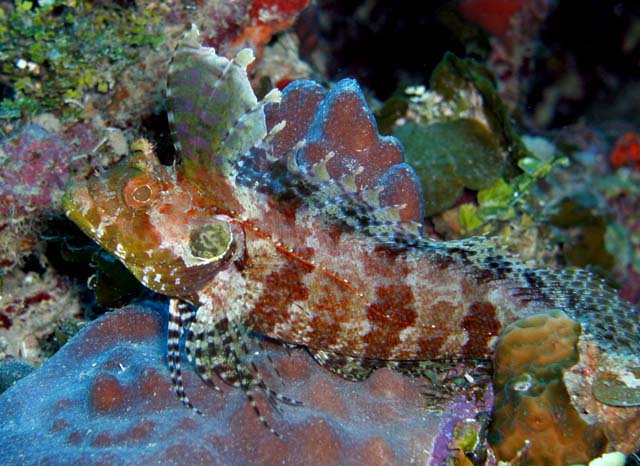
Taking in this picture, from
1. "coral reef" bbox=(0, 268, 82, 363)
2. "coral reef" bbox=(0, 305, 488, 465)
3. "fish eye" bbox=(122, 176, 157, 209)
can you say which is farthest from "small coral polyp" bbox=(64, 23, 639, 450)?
"coral reef" bbox=(0, 268, 82, 363)

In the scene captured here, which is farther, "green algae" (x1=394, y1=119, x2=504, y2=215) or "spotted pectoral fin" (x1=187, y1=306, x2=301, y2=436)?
"green algae" (x1=394, y1=119, x2=504, y2=215)

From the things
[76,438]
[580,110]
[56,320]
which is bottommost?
[580,110]

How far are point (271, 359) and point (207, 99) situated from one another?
1.87 metres

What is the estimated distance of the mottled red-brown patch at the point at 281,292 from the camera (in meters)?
3.77

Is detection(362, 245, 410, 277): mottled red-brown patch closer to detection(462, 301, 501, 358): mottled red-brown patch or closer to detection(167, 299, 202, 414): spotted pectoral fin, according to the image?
detection(462, 301, 501, 358): mottled red-brown patch

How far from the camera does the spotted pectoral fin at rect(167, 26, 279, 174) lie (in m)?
3.37

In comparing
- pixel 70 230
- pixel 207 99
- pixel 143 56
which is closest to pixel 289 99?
pixel 207 99

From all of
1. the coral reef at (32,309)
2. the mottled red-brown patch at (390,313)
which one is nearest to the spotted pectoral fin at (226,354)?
the mottled red-brown patch at (390,313)

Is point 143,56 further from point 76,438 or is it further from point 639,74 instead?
point 639,74

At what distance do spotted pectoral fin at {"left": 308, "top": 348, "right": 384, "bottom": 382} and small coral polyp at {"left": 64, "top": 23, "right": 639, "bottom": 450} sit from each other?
0.4 inches

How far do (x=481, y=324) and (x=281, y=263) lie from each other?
153cm

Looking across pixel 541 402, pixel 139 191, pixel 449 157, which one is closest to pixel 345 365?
pixel 541 402

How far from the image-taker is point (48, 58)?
5348mm

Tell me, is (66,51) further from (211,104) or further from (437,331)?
(437,331)
